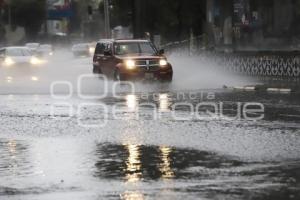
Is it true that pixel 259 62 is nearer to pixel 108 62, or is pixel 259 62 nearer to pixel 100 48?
pixel 108 62

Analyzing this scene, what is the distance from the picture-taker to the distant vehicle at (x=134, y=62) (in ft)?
96.8

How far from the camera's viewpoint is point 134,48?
1216 inches

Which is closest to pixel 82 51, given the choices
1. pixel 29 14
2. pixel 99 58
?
pixel 29 14

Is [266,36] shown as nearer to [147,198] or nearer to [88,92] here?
[88,92]

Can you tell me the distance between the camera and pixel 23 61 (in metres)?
39.8

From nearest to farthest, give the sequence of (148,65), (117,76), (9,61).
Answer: (148,65) → (117,76) → (9,61)

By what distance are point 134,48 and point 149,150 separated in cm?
1843

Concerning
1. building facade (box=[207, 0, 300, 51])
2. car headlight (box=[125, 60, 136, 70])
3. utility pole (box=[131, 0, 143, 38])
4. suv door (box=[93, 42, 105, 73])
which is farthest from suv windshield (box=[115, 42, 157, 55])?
utility pole (box=[131, 0, 143, 38])

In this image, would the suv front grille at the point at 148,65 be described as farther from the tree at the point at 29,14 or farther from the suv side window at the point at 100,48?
the tree at the point at 29,14

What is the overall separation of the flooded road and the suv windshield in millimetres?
8341

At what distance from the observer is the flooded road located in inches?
374

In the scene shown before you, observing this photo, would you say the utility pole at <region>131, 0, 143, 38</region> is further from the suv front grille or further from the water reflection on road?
the water reflection on road

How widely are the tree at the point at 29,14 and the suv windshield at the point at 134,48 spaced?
87.4 metres

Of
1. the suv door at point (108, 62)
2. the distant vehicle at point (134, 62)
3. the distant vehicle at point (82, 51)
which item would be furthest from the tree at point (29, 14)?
the distant vehicle at point (134, 62)
